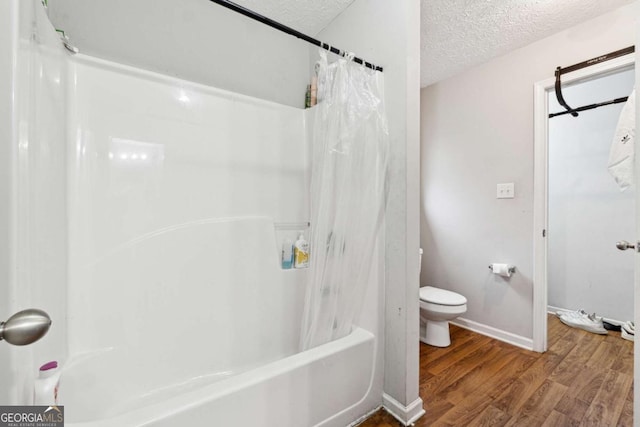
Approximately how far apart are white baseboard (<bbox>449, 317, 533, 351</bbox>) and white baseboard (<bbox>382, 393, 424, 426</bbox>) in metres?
1.20

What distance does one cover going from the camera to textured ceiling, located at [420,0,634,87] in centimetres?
162

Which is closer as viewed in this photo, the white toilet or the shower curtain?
the shower curtain

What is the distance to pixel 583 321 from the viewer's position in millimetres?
2344

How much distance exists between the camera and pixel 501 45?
2.02m

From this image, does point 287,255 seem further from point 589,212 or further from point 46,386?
point 589,212

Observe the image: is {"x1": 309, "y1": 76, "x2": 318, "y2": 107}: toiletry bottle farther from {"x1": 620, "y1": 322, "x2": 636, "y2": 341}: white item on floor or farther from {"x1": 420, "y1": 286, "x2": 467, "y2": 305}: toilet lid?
{"x1": 620, "y1": 322, "x2": 636, "y2": 341}: white item on floor

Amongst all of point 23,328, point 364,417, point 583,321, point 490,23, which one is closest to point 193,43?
point 23,328

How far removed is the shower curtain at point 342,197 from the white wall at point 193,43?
605 millimetres

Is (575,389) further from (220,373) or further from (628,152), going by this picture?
(220,373)

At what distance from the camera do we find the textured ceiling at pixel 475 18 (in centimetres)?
162

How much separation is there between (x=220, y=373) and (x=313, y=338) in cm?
56

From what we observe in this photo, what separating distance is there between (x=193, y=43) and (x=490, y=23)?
1.91 m

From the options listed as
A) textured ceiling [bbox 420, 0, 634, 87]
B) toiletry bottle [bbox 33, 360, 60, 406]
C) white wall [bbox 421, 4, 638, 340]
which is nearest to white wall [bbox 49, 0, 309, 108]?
textured ceiling [bbox 420, 0, 634, 87]

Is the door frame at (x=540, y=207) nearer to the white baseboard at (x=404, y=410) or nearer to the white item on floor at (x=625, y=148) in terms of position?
the white item on floor at (x=625, y=148)
